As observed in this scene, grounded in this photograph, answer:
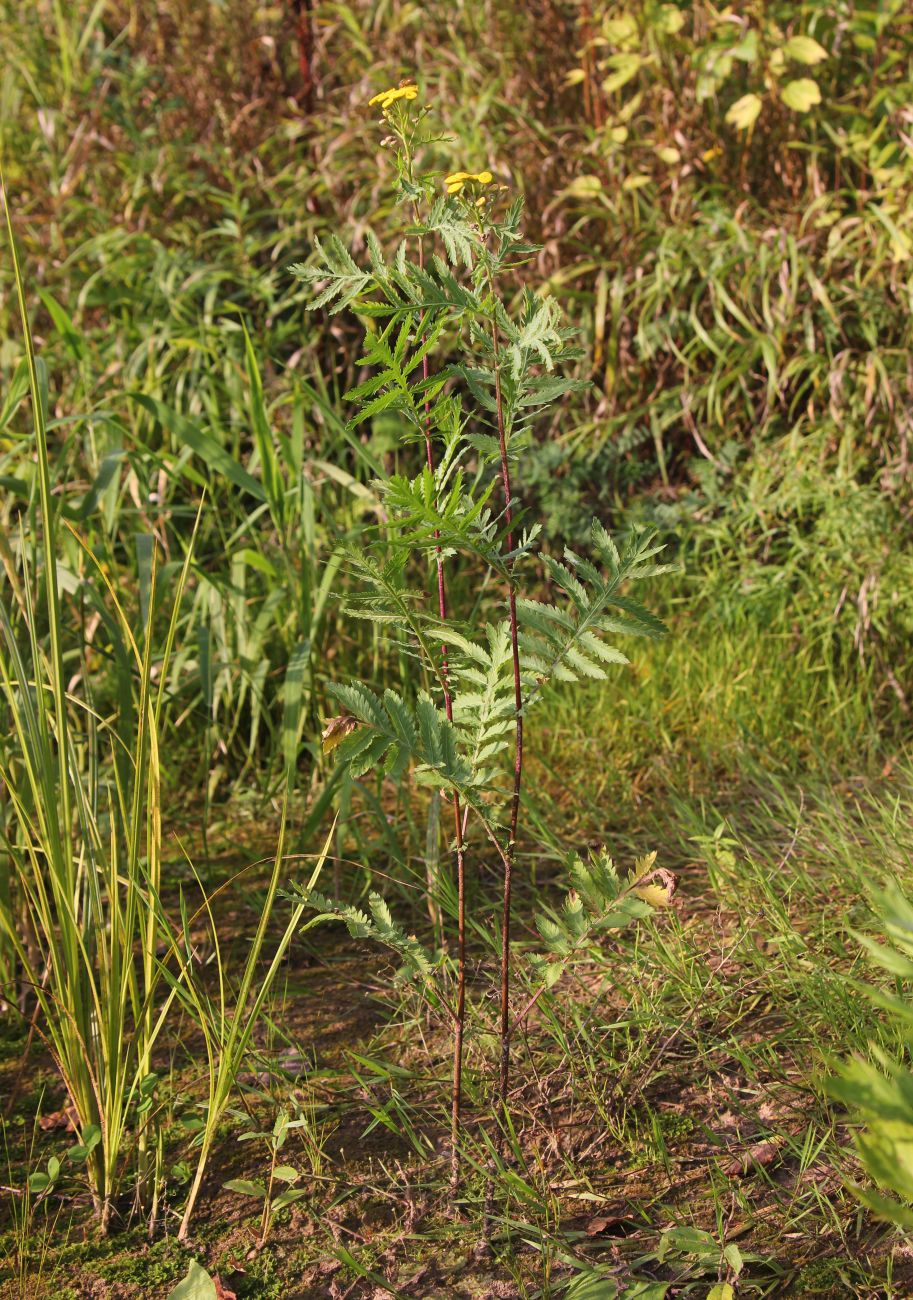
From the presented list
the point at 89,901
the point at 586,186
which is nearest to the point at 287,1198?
the point at 89,901

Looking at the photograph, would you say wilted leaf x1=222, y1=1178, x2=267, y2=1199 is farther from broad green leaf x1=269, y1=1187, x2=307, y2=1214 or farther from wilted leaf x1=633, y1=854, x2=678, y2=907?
wilted leaf x1=633, y1=854, x2=678, y2=907

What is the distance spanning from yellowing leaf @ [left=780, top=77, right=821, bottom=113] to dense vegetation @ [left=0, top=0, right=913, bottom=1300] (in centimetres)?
3

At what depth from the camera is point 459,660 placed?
1551 mm

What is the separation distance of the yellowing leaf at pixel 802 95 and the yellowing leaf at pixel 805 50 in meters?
0.06

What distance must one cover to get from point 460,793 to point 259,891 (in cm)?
106

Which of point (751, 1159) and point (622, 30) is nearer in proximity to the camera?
point (751, 1159)

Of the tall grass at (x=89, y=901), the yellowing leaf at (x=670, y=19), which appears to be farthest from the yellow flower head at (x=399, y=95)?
the yellowing leaf at (x=670, y=19)

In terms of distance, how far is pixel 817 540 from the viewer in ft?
10.6

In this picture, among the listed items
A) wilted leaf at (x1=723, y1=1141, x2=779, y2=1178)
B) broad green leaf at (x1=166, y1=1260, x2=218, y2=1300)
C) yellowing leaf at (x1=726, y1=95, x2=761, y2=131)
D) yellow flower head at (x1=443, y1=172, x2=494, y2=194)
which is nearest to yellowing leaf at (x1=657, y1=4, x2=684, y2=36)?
yellowing leaf at (x1=726, y1=95, x2=761, y2=131)

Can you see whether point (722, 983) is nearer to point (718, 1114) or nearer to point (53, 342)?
point (718, 1114)

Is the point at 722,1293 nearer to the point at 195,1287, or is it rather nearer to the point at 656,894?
the point at 656,894

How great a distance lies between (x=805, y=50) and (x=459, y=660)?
2550 millimetres

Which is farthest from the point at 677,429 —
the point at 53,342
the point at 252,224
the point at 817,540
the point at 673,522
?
the point at 53,342

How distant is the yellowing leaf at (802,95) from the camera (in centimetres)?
334
